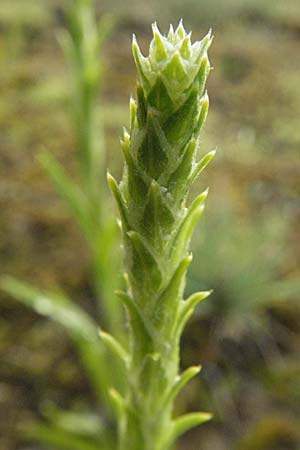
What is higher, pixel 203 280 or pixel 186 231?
pixel 203 280

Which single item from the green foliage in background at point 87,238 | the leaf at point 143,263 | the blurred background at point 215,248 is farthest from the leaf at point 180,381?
the blurred background at point 215,248

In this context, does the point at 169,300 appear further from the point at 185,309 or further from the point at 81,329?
the point at 81,329

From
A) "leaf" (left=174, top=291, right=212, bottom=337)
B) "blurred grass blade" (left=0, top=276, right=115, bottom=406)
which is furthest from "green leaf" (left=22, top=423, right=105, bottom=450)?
"leaf" (left=174, top=291, right=212, bottom=337)

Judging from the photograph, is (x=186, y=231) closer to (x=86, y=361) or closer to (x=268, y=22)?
(x=86, y=361)

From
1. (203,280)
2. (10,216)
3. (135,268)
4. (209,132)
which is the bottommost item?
(135,268)

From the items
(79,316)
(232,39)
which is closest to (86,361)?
(79,316)

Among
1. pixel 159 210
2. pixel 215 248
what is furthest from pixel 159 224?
pixel 215 248

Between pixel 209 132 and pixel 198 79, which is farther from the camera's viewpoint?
pixel 209 132

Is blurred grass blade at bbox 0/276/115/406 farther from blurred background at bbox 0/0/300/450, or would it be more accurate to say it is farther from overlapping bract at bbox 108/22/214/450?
overlapping bract at bbox 108/22/214/450

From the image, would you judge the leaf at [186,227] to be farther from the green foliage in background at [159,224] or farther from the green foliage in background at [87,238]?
the green foliage in background at [87,238]
